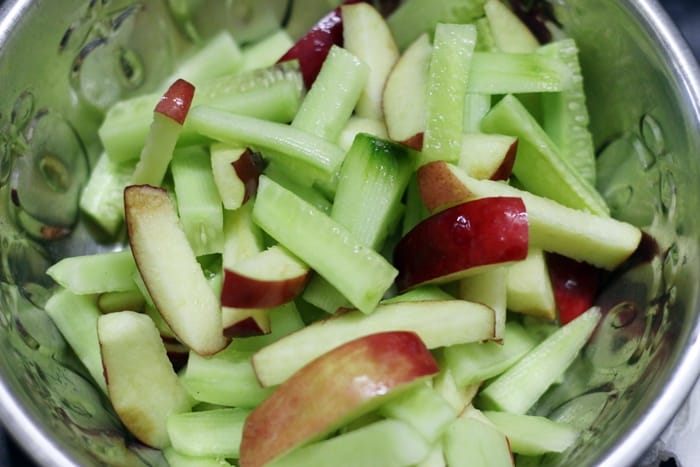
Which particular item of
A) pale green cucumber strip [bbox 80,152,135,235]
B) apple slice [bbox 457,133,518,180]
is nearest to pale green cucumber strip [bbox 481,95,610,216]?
apple slice [bbox 457,133,518,180]

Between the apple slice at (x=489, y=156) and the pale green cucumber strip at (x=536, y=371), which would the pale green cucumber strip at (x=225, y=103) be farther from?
the pale green cucumber strip at (x=536, y=371)

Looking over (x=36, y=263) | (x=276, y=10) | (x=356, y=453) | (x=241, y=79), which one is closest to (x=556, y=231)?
(x=356, y=453)

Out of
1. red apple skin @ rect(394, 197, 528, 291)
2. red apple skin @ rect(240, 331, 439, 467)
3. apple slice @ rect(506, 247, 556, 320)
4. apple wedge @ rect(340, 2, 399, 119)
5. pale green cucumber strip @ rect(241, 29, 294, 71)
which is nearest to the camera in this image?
red apple skin @ rect(240, 331, 439, 467)

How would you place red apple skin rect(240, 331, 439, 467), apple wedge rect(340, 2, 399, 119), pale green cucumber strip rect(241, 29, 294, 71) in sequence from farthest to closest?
pale green cucumber strip rect(241, 29, 294, 71) < apple wedge rect(340, 2, 399, 119) < red apple skin rect(240, 331, 439, 467)


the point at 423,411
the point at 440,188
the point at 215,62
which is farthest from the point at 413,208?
the point at 215,62

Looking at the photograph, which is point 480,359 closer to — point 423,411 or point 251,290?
point 423,411

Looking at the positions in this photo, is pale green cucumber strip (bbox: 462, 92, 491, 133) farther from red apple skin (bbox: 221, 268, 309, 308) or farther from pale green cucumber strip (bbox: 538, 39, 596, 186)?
red apple skin (bbox: 221, 268, 309, 308)

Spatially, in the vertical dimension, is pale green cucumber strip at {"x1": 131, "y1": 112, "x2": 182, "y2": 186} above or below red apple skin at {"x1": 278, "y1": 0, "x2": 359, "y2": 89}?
below
